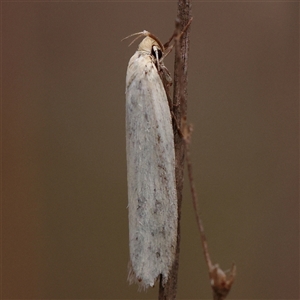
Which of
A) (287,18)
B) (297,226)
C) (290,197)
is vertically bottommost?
(297,226)

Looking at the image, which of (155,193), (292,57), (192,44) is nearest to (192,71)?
(192,44)

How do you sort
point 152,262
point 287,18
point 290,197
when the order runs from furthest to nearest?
point 290,197
point 287,18
point 152,262

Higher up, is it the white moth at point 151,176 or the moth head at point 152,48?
the moth head at point 152,48

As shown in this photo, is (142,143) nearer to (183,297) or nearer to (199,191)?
(199,191)

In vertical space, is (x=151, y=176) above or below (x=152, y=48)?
below

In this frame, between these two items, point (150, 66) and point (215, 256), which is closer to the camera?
point (150, 66)

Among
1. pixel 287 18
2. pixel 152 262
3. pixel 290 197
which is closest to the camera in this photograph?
pixel 152 262

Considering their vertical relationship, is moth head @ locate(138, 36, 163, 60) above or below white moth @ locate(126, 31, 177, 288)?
above

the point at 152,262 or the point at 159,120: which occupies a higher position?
the point at 159,120
